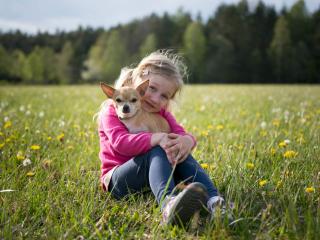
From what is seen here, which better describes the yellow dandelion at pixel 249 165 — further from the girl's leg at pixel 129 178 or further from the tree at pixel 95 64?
the tree at pixel 95 64

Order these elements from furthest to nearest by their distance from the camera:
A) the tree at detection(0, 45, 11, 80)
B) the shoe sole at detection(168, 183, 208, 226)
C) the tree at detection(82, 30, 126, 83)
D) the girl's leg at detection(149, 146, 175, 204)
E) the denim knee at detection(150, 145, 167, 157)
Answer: the tree at detection(82, 30, 126, 83) → the tree at detection(0, 45, 11, 80) → the denim knee at detection(150, 145, 167, 157) → the girl's leg at detection(149, 146, 175, 204) → the shoe sole at detection(168, 183, 208, 226)

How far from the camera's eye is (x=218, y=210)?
2127 millimetres

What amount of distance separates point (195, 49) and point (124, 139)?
50269mm

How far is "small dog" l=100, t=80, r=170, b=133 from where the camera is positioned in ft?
10.0

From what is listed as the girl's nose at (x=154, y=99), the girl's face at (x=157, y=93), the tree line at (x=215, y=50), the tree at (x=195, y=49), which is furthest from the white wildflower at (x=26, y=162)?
the tree at (x=195, y=49)

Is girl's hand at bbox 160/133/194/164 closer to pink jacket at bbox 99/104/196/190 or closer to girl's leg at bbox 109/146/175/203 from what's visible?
girl's leg at bbox 109/146/175/203

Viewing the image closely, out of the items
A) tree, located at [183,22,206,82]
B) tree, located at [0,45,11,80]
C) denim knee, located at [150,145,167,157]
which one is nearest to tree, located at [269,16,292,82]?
tree, located at [183,22,206,82]

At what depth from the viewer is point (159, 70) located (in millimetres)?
3559

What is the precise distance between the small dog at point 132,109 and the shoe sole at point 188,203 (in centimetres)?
106

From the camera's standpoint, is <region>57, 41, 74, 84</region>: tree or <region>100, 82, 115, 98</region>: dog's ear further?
<region>57, 41, 74, 84</region>: tree

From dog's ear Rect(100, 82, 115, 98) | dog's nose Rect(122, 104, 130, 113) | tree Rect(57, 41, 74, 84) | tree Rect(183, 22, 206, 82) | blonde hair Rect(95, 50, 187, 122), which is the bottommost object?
tree Rect(57, 41, 74, 84)

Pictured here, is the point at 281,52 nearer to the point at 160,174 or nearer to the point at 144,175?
the point at 144,175

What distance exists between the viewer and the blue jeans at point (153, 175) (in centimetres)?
251

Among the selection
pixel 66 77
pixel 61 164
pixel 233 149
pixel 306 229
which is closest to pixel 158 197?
pixel 306 229
